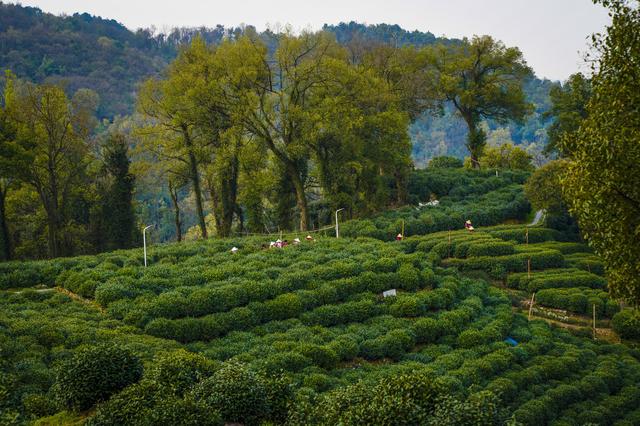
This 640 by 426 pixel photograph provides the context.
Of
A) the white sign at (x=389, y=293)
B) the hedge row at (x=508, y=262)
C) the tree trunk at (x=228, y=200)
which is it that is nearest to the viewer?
the white sign at (x=389, y=293)

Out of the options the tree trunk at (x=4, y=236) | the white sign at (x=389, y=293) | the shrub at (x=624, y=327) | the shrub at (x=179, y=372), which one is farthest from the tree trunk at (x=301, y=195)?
the shrub at (x=179, y=372)

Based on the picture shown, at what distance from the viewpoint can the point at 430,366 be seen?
74.6 feet

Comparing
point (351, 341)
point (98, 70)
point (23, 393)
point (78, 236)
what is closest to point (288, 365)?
point (351, 341)

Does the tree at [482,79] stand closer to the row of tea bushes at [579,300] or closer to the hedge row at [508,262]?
the hedge row at [508,262]

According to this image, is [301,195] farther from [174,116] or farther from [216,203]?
[174,116]

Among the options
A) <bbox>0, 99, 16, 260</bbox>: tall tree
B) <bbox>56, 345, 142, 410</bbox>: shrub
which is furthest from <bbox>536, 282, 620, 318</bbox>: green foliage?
<bbox>0, 99, 16, 260</bbox>: tall tree

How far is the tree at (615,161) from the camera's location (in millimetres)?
17562

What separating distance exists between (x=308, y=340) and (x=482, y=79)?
46.2 meters

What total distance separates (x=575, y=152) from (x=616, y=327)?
1580cm

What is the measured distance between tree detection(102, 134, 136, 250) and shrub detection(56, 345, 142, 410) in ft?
97.4

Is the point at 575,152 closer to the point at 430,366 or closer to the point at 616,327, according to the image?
the point at 430,366

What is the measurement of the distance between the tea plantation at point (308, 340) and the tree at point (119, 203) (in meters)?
11.1

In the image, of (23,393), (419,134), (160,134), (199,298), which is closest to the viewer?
(23,393)

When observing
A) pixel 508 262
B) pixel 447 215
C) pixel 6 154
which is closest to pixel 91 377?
pixel 6 154
